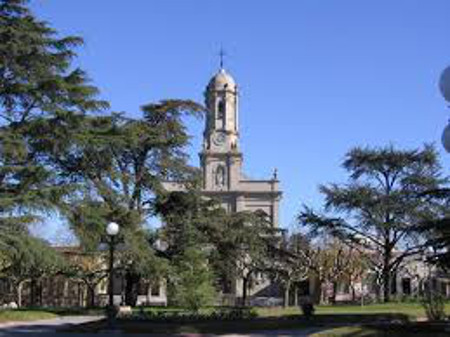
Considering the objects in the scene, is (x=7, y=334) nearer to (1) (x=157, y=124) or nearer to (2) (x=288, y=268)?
(1) (x=157, y=124)

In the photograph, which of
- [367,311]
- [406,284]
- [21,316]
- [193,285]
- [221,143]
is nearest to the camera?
[21,316]

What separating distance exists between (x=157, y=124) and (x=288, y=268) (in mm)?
23666

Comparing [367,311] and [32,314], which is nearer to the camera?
[32,314]

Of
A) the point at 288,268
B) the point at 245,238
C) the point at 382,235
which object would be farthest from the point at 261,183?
the point at 245,238

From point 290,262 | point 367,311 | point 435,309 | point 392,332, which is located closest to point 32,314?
point 367,311

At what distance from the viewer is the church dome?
8944 cm

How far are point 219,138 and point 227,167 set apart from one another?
338 centimetres

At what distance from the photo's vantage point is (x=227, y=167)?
88250mm

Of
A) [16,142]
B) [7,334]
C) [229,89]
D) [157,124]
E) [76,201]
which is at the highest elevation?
[229,89]

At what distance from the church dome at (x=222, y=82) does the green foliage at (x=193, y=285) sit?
4986 centimetres

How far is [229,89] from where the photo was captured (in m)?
89.5

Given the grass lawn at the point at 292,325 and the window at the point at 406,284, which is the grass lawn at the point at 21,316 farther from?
the window at the point at 406,284

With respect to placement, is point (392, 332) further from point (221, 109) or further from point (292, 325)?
point (221, 109)

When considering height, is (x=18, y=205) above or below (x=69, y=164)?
below
